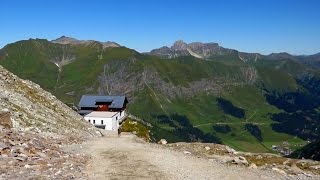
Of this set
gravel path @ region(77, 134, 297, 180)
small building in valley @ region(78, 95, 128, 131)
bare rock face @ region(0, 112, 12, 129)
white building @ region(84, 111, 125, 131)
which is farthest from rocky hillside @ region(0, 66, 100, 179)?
small building in valley @ region(78, 95, 128, 131)

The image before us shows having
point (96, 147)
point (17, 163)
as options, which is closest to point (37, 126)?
point (96, 147)

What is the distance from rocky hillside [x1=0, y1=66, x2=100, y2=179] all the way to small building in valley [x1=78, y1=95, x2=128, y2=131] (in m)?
48.5

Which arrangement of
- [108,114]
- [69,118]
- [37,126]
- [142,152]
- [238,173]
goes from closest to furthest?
[238,173], [142,152], [37,126], [69,118], [108,114]

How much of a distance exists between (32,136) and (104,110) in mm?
106339

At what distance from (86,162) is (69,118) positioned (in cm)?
4322

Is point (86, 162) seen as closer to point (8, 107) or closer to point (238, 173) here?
point (238, 173)

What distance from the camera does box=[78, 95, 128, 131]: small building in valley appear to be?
13500 cm

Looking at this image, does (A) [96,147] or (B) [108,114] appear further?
(B) [108,114]

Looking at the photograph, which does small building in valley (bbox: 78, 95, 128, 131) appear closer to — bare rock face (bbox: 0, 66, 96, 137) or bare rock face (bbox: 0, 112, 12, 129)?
bare rock face (bbox: 0, 66, 96, 137)

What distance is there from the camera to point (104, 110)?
152m

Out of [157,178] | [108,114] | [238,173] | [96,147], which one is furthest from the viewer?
[108,114]

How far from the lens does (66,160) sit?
3556cm

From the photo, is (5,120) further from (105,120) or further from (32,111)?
(105,120)

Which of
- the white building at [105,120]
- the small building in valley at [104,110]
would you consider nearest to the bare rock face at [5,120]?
Result: the white building at [105,120]
